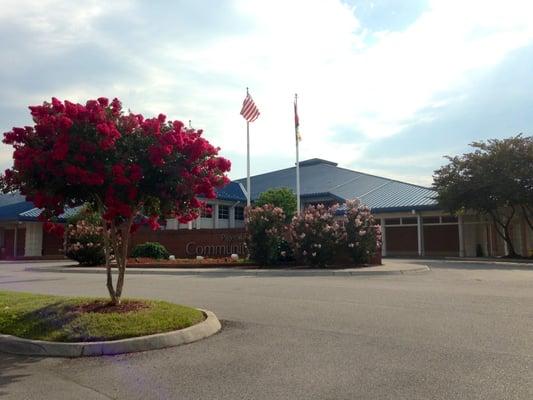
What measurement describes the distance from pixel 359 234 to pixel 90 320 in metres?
15.6

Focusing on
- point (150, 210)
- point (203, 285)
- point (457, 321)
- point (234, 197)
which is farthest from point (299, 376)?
point (234, 197)

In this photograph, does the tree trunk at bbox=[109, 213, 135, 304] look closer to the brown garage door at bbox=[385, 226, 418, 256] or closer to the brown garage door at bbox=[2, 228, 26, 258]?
the brown garage door at bbox=[385, 226, 418, 256]

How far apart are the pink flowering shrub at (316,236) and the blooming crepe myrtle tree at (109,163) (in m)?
13.2

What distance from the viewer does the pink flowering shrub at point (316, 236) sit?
73.4ft

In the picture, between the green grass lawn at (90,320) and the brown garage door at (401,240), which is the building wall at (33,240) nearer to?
the brown garage door at (401,240)

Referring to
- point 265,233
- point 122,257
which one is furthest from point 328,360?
point 265,233

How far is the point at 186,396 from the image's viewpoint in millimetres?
5461

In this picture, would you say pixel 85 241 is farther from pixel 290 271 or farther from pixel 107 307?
pixel 107 307

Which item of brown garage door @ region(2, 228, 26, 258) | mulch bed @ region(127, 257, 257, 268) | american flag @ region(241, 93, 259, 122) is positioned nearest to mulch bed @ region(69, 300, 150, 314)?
mulch bed @ region(127, 257, 257, 268)

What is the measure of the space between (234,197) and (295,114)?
1708cm

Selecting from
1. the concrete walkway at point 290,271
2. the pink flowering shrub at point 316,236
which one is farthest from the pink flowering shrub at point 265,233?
the concrete walkway at point 290,271

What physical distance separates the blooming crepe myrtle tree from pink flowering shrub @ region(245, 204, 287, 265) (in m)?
14.3

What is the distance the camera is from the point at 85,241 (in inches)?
1051

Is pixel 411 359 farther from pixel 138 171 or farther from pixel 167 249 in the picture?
pixel 167 249
